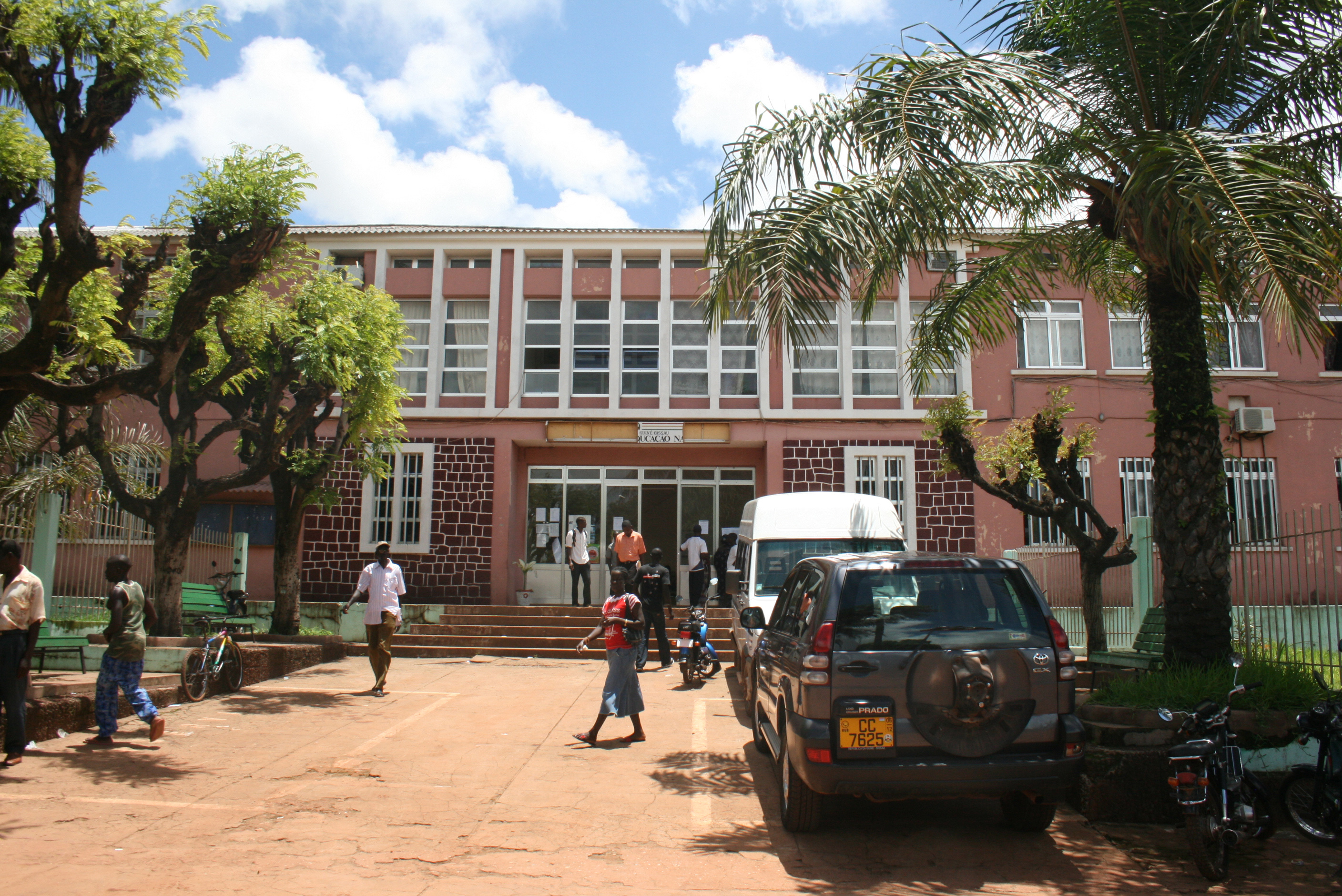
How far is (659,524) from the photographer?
19453 millimetres

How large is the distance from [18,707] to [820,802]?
623 centimetres

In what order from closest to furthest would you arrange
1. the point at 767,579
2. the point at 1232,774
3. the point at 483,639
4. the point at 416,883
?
1. the point at 416,883
2. the point at 1232,774
3. the point at 767,579
4. the point at 483,639

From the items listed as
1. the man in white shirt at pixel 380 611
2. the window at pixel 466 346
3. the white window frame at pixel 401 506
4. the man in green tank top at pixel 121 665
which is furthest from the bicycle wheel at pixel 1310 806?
the window at pixel 466 346

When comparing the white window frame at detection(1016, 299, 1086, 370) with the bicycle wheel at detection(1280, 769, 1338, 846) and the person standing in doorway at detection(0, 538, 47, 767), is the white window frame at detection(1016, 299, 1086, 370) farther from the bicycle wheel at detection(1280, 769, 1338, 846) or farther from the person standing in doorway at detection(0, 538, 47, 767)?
the person standing in doorway at detection(0, 538, 47, 767)

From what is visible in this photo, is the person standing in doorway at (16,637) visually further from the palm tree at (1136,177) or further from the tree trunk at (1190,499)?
the tree trunk at (1190,499)

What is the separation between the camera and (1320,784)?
5445mm

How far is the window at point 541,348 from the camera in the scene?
19016 mm

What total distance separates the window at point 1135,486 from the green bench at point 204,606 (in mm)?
15835

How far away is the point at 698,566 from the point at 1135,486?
8892mm

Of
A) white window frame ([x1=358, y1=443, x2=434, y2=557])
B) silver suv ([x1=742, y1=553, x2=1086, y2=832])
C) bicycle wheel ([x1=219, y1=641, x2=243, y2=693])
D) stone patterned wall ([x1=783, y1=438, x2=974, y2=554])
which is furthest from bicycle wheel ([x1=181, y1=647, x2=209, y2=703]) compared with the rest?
stone patterned wall ([x1=783, y1=438, x2=974, y2=554])

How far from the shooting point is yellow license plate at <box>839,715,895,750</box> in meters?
4.98

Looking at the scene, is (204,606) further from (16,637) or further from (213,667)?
(16,637)

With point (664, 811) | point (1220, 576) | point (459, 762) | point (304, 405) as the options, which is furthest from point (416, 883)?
point (304, 405)

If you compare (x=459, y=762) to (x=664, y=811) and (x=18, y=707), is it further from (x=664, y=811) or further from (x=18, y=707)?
(x=18, y=707)
